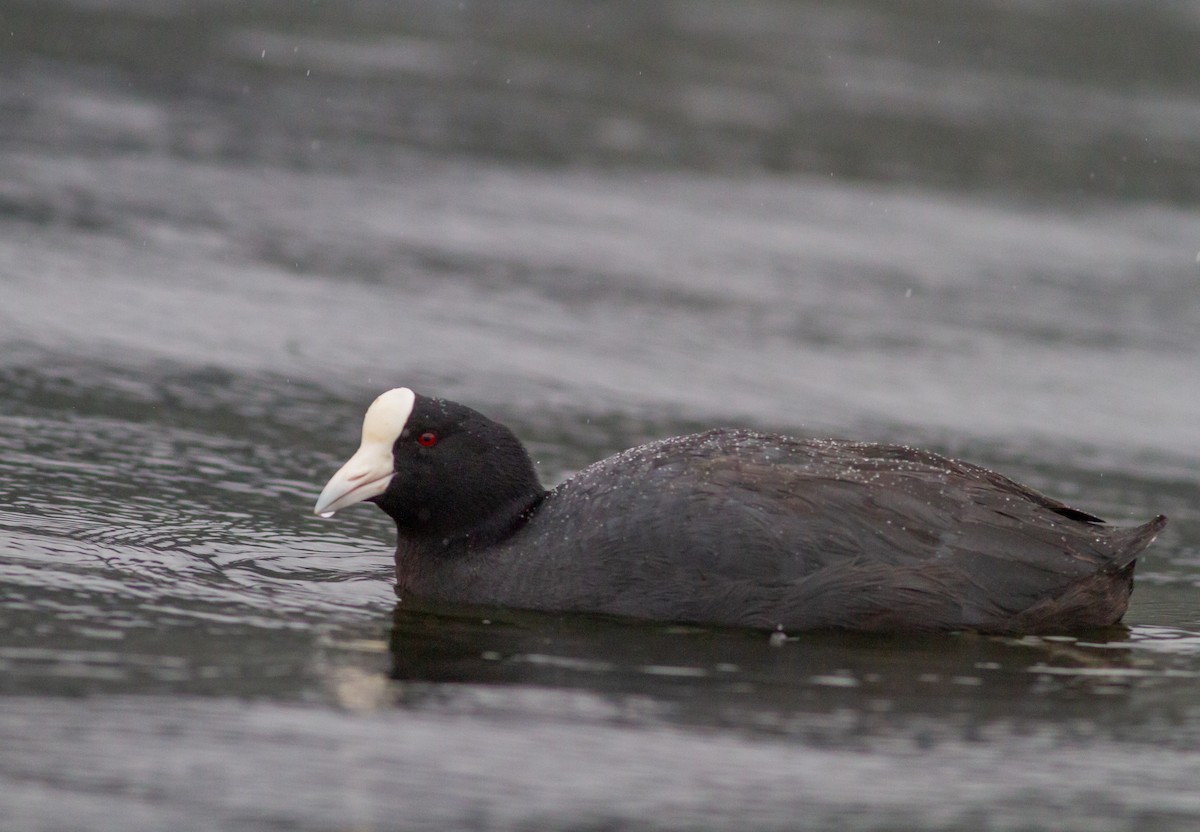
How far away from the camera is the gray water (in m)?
4.69

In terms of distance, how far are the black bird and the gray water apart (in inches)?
4.8

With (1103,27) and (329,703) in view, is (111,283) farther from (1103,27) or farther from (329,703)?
(1103,27)

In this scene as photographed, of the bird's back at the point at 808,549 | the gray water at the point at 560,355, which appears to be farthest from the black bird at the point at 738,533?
the gray water at the point at 560,355

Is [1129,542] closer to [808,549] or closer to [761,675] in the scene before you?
[808,549]

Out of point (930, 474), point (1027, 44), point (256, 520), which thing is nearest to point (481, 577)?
point (256, 520)

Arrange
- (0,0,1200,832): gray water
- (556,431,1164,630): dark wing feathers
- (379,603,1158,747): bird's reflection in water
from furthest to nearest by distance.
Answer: (556,431,1164,630): dark wing feathers → (379,603,1158,747): bird's reflection in water → (0,0,1200,832): gray water

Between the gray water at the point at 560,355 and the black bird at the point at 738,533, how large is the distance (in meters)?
0.12

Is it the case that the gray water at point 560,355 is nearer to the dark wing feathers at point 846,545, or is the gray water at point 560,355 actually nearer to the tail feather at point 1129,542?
the dark wing feathers at point 846,545

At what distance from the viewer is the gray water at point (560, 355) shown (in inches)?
185

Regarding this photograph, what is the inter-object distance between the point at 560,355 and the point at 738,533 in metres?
3.81

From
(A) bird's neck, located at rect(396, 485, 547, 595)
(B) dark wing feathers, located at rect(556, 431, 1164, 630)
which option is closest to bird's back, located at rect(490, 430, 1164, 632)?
(B) dark wing feathers, located at rect(556, 431, 1164, 630)

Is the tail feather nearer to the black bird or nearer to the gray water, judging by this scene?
the black bird

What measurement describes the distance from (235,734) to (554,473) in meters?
3.23

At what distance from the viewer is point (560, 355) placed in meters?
9.55
